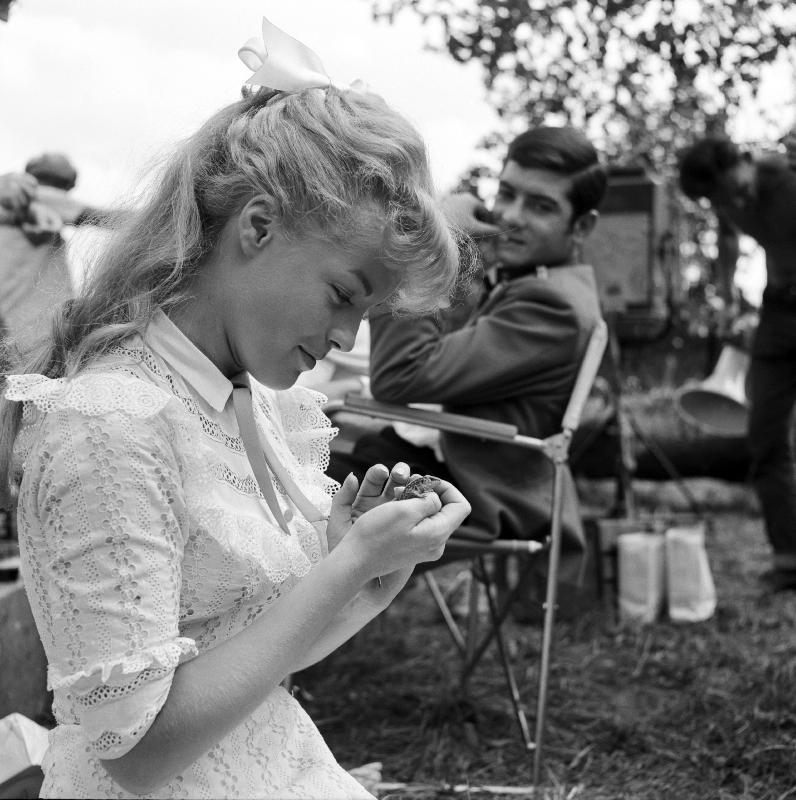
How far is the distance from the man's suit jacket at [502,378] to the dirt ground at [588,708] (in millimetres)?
590

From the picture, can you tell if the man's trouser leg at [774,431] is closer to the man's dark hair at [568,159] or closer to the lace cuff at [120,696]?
the man's dark hair at [568,159]

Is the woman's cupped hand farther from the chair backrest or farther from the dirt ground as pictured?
the chair backrest

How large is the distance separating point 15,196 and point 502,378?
1944 millimetres

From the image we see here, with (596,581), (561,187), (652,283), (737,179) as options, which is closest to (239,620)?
(561,187)

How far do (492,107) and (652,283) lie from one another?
1.18 m

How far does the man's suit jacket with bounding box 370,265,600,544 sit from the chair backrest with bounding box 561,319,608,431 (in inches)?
1.4

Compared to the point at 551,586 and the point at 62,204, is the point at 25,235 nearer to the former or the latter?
the point at 62,204

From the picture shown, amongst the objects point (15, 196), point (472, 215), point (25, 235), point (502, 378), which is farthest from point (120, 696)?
point (25, 235)

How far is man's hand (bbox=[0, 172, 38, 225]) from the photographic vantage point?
3.86 metres

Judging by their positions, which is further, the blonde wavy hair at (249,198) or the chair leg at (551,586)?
the chair leg at (551,586)

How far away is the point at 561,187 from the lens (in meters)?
3.20

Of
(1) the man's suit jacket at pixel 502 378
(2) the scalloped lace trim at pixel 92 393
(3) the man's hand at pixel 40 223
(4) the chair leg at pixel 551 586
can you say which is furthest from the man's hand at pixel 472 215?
(2) the scalloped lace trim at pixel 92 393

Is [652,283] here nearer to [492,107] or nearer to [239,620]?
[492,107]

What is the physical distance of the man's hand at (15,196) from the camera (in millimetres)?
3863
